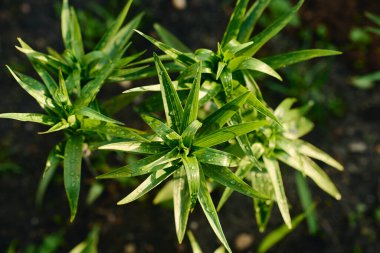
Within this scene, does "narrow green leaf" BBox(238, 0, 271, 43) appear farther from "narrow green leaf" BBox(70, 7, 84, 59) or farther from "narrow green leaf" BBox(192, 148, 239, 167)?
"narrow green leaf" BBox(70, 7, 84, 59)

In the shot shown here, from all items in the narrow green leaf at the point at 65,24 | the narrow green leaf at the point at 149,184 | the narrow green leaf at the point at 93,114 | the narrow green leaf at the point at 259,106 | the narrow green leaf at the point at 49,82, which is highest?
the narrow green leaf at the point at 65,24

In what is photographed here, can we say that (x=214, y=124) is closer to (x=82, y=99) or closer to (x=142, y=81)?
(x=82, y=99)

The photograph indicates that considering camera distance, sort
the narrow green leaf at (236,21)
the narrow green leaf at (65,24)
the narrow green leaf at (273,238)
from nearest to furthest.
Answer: the narrow green leaf at (236,21) < the narrow green leaf at (65,24) < the narrow green leaf at (273,238)

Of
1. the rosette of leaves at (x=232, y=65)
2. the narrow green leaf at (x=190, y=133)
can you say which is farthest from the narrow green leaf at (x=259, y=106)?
the narrow green leaf at (x=190, y=133)

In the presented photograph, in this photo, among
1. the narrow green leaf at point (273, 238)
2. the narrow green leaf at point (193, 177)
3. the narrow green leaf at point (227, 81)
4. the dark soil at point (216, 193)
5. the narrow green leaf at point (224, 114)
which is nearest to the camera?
the narrow green leaf at point (193, 177)

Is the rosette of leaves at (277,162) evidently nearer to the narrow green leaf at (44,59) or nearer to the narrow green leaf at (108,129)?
the narrow green leaf at (108,129)

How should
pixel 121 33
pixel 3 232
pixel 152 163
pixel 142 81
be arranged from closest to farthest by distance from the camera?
pixel 152 163, pixel 121 33, pixel 3 232, pixel 142 81

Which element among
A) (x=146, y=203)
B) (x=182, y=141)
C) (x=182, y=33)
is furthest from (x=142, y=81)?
(x=182, y=141)

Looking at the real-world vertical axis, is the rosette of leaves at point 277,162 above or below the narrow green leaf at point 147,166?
below
